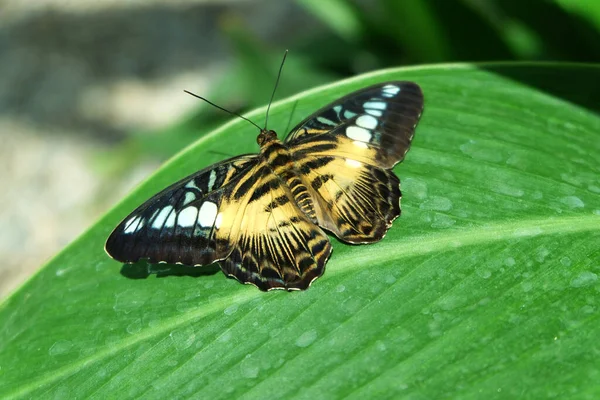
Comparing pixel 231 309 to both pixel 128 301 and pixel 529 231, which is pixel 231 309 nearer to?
pixel 128 301

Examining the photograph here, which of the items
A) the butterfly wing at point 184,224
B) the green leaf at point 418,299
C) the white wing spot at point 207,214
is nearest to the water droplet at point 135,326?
the green leaf at point 418,299

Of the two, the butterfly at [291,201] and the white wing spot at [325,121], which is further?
the white wing spot at [325,121]

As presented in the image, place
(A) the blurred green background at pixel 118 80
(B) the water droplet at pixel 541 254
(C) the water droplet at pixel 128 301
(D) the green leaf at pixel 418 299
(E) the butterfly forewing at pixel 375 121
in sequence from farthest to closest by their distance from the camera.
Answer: (A) the blurred green background at pixel 118 80
(E) the butterfly forewing at pixel 375 121
(C) the water droplet at pixel 128 301
(B) the water droplet at pixel 541 254
(D) the green leaf at pixel 418 299

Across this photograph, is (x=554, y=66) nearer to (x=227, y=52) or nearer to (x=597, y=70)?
(x=597, y=70)

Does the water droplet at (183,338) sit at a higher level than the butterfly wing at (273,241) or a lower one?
lower

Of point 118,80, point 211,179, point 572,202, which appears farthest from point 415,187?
point 118,80

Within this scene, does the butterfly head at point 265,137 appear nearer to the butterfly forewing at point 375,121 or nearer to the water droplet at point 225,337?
the butterfly forewing at point 375,121

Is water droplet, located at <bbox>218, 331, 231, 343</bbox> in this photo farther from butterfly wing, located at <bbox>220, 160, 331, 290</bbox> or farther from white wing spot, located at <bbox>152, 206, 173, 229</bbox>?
white wing spot, located at <bbox>152, 206, 173, 229</bbox>

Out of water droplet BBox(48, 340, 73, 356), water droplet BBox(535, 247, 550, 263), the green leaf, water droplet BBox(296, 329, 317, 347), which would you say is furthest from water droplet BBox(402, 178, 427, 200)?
water droplet BBox(48, 340, 73, 356)
